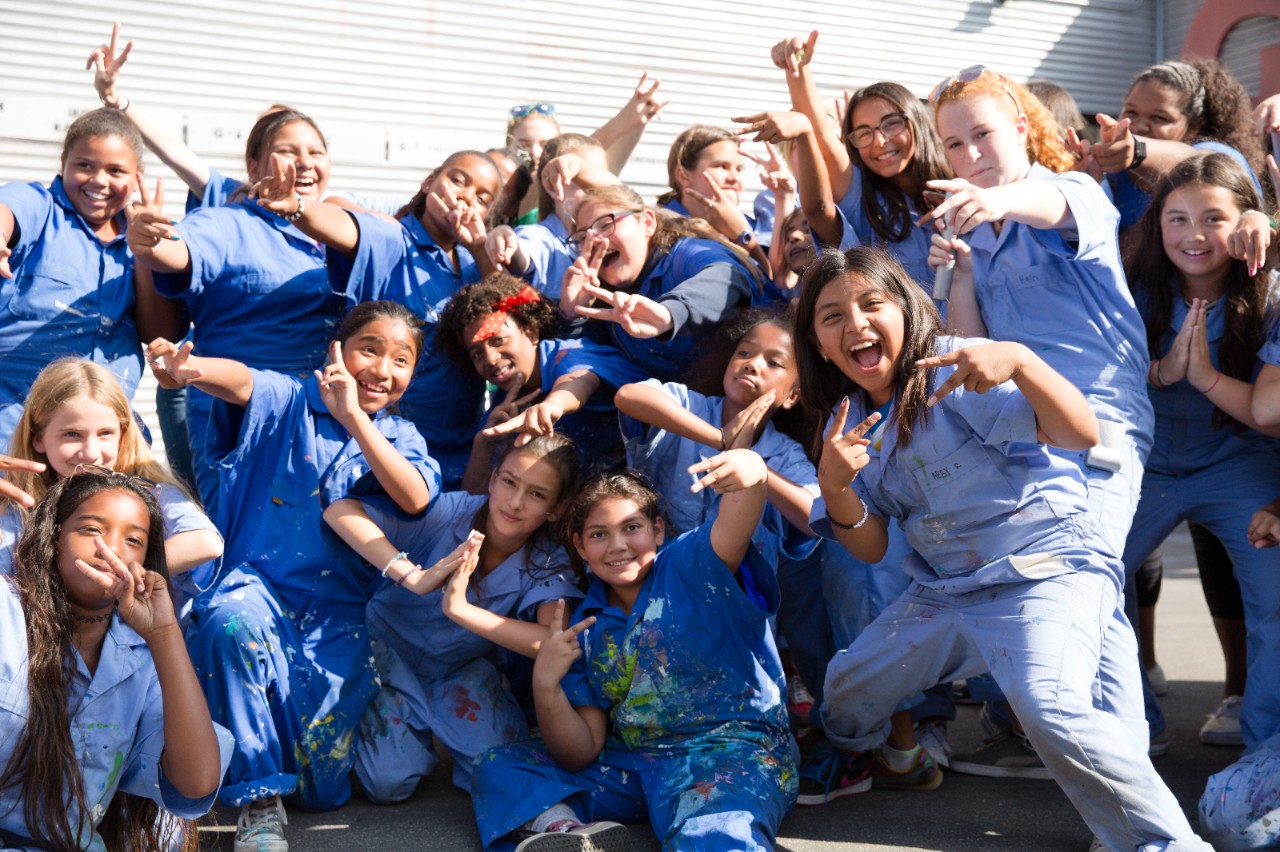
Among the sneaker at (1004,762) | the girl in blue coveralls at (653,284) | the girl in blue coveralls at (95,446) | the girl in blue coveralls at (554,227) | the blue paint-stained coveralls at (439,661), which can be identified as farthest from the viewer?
the girl in blue coveralls at (554,227)

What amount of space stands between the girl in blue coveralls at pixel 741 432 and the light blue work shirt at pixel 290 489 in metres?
0.66

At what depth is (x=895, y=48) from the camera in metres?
9.41

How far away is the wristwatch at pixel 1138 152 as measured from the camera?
3.85 meters

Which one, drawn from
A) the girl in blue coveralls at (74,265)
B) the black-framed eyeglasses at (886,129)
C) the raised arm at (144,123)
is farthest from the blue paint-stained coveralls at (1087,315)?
the raised arm at (144,123)

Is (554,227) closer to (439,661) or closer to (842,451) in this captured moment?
(439,661)

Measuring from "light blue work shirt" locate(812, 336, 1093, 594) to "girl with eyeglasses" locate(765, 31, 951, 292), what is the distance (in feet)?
2.88

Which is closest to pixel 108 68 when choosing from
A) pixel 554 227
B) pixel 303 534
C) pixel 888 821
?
pixel 554 227

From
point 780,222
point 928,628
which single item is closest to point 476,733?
point 928,628

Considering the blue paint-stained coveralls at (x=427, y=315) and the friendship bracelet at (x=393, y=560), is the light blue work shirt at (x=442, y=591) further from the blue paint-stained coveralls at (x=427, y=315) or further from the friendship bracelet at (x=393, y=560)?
the blue paint-stained coveralls at (x=427, y=315)

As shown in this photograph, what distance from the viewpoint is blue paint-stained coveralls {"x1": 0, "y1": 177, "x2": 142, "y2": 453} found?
148 inches

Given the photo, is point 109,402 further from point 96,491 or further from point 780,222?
point 780,222

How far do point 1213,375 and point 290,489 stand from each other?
254 cm

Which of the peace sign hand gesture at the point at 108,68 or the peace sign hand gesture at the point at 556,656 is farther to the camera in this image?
the peace sign hand gesture at the point at 108,68

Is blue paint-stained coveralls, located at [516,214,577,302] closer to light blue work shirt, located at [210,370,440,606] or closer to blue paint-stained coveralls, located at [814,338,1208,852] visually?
light blue work shirt, located at [210,370,440,606]
